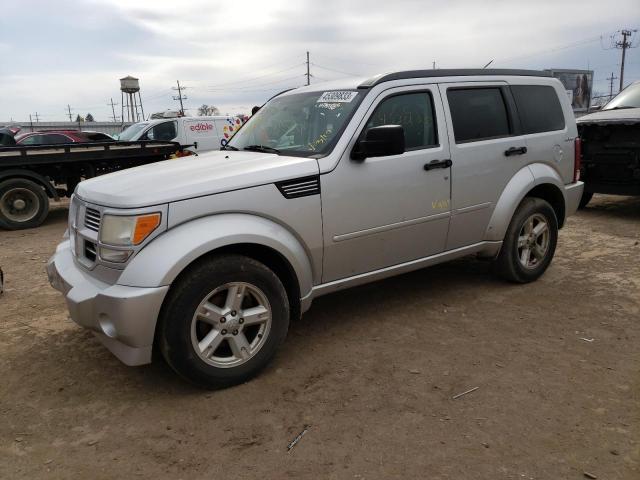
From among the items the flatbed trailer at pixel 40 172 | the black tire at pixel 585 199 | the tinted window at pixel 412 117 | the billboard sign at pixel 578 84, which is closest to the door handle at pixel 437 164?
the tinted window at pixel 412 117

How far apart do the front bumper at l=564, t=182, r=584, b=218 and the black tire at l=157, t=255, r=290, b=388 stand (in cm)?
325

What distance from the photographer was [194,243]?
2.88 meters

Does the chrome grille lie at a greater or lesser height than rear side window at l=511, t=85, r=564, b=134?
lesser

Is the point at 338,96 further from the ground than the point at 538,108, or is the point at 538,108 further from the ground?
the point at 338,96

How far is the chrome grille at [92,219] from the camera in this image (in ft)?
10.0

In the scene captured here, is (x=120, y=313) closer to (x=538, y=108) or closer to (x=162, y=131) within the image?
(x=538, y=108)

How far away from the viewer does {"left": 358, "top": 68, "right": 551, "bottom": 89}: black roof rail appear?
12.4 ft

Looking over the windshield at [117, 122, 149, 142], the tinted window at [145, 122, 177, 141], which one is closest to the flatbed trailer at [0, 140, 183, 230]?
the tinted window at [145, 122, 177, 141]

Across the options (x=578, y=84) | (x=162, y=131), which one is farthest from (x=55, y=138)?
(x=578, y=84)

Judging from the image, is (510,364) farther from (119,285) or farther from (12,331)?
(12,331)

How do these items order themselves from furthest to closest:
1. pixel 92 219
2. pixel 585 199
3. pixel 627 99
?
1. pixel 585 199
2. pixel 627 99
3. pixel 92 219

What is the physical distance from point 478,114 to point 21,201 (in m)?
7.72

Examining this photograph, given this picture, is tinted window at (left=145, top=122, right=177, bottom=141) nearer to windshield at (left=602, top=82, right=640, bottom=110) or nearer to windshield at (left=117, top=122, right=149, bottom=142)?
windshield at (left=117, top=122, right=149, bottom=142)

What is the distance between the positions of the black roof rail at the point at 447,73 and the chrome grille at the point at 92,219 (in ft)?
6.60
